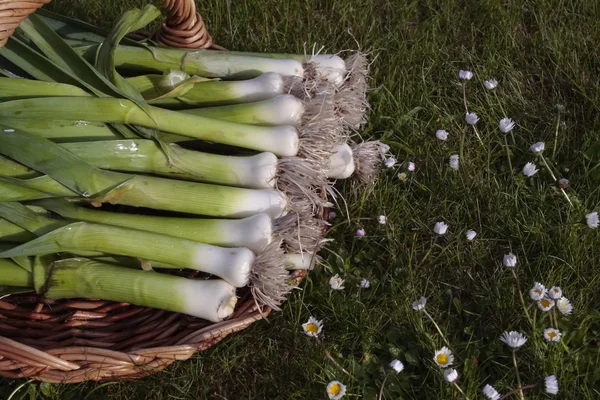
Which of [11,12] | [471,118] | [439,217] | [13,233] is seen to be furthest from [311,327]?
[11,12]

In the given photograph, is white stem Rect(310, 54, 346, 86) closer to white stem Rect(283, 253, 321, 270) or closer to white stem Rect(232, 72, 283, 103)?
white stem Rect(232, 72, 283, 103)

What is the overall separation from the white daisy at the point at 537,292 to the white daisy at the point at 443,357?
0.23 meters

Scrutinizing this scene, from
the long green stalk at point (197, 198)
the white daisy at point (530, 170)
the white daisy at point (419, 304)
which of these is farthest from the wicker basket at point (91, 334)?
the white daisy at point (530, 170)

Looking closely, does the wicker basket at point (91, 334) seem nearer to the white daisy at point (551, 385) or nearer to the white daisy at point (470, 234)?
the white daisy at point (470, 234)

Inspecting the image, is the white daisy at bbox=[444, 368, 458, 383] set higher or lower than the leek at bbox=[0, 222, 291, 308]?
lower

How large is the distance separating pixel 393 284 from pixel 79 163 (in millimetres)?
807

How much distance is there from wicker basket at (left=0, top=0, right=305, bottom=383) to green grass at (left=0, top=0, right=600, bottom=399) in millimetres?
113

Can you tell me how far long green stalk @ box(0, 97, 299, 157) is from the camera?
1573mm

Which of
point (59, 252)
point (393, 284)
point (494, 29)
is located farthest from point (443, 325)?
point (494, 29)

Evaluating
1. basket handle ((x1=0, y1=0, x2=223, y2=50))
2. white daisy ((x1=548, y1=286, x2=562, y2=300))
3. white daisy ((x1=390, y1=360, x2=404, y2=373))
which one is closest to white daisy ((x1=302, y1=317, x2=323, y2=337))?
white daisy ((x1=390, y1=360, x2=404, y2=373))

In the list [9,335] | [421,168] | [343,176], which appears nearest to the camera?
[9,335]

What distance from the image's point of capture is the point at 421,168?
1971mm

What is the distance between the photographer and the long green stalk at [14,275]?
1.55m

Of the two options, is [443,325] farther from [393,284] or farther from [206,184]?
[206,184]
